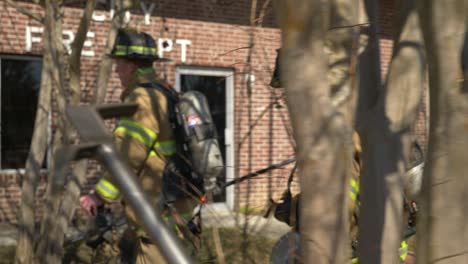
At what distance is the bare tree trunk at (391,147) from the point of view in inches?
78.4

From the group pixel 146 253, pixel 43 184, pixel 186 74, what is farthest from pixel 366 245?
pixel 186 74

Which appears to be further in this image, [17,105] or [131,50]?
[17,105]

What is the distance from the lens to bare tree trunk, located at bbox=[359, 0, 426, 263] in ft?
6.53

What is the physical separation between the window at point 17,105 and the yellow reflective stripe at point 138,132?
5.62 meters

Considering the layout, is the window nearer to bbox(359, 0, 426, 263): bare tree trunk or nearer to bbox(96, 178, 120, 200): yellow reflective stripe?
bbox(96, 178, 120, 200): yellow reflective stripe

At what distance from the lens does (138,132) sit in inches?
145

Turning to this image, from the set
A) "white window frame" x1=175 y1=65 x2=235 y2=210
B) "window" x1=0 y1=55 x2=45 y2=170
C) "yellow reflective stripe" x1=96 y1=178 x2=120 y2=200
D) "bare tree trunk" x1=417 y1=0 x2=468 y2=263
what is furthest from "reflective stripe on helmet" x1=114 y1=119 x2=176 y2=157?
"white window frame" x1=175 y1=65 x2=235 y2=210

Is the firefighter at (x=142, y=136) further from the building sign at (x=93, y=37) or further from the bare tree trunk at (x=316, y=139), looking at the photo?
the building sign at (x=93, y=37)

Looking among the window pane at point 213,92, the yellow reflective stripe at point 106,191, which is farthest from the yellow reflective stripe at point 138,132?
the window pane at point 213,92

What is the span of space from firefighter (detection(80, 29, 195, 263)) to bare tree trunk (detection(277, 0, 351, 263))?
7.28 ft

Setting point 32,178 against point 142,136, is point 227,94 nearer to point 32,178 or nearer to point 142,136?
point 32,178

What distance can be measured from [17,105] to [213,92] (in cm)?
306

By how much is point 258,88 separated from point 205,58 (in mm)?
1052

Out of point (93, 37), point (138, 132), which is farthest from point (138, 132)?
point (93, 37)
